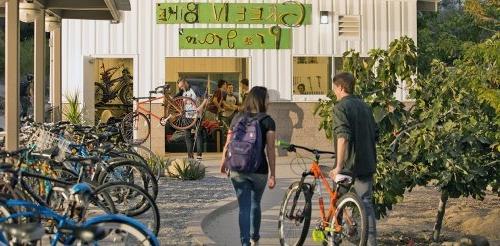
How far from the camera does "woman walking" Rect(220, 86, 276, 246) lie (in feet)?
28.5

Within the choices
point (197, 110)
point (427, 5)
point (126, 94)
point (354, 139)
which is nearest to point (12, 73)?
point (354, 139)

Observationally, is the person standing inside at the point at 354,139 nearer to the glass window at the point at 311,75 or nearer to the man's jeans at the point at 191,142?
the man's jeans at the point at 191,142

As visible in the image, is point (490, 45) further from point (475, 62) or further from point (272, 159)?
point (272, 159)

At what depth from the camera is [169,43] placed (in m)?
20.7

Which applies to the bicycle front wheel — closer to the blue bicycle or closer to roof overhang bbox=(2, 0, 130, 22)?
roof overhang bbox=(2, 0, 130, 22)

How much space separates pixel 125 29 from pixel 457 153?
1186cm

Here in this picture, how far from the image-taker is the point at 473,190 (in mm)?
10289

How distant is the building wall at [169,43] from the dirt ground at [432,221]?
6.78 m

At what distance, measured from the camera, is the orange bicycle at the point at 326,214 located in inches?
321

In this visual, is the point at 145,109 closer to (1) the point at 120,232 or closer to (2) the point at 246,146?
(2) the point at 246,146

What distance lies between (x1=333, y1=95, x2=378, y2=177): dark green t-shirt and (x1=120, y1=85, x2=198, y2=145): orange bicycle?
11.3 metres

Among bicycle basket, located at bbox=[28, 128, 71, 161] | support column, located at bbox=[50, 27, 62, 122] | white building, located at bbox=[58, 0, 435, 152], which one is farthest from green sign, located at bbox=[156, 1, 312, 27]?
bicycle basket, located at bbox=[28, 128, 71, 161]

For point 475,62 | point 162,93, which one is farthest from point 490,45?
point 162,93

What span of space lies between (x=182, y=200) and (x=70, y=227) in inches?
296
